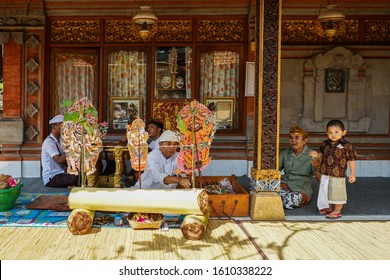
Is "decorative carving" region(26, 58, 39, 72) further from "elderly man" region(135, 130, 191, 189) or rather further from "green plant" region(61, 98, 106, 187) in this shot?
"elderly man" region(135, 130, 191, 189)

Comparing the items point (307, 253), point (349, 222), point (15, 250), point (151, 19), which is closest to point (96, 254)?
point (15, 250)

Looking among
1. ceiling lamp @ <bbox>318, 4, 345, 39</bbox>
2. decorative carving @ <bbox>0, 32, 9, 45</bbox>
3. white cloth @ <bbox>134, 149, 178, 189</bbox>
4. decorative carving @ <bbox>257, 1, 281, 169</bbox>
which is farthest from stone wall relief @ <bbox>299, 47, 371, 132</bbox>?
decorative carving @ <bbox>0, 32, 9, 45</bbox>

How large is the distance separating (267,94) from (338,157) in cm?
122

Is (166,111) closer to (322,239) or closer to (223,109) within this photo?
(223,109)

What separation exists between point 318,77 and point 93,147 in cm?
491

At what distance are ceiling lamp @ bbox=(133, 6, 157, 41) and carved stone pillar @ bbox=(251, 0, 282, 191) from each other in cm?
229

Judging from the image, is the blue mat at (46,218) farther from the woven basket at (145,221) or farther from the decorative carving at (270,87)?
the decorative carving at (270,87)

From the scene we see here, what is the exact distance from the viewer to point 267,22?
5.54 meters

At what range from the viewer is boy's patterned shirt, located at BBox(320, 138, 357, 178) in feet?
18.2

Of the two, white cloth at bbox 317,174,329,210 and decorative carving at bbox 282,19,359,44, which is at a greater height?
decorative carving at bbox 282,19,359,44

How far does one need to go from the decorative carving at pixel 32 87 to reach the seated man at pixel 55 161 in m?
1.30

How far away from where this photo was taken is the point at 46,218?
5430 mm

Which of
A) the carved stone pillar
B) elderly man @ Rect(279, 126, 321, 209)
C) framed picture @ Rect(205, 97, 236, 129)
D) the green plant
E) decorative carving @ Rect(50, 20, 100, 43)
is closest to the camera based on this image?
the green plant

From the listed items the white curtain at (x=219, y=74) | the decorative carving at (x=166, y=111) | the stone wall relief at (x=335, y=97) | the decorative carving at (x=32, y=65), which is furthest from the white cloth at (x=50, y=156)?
the stone wall relief at (x=335, y=97)
